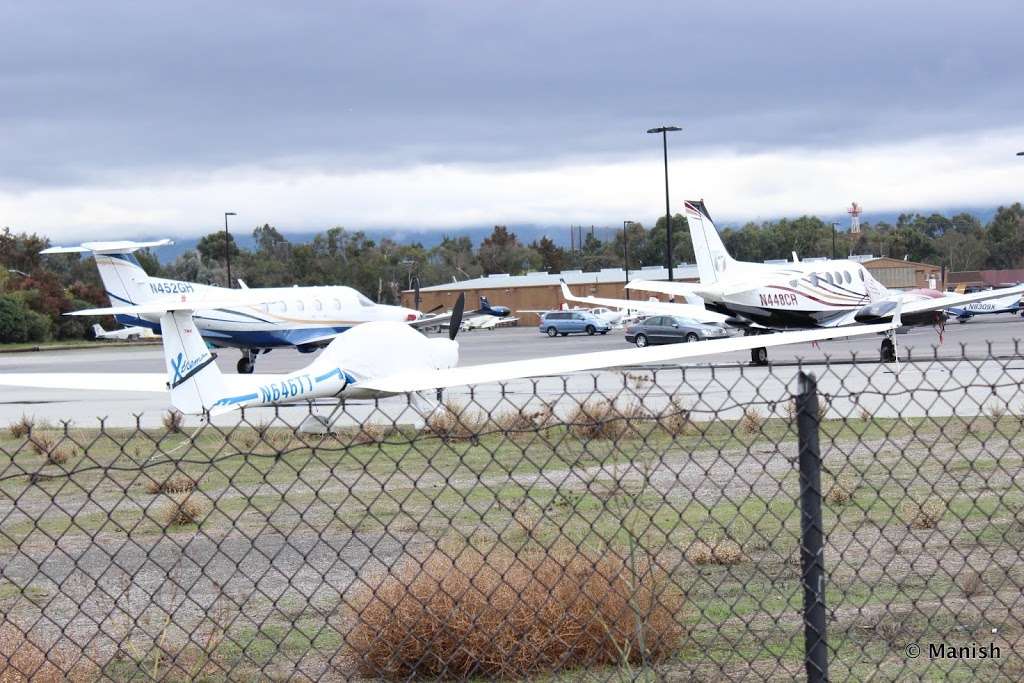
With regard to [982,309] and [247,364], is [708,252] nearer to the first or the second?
[247,364]

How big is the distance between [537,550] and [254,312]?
111 feet

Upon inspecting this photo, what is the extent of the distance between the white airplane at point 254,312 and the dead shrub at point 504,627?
33.1 metres

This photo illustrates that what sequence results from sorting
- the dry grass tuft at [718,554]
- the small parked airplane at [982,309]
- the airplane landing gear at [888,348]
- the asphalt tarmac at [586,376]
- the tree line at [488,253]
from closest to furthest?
the dry grass tuft at [718,554] → the asphalt tarmac at [586,376] → the airplane landing gear at [888,348] → the small parked airplane at [982,309] → the tree line at [488,253]

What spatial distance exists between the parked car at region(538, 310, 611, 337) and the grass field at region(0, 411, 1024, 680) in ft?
179

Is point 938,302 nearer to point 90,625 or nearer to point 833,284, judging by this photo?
point 833,284

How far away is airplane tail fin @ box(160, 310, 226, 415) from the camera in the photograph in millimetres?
18219

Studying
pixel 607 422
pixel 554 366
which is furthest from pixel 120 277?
pixel 607 422

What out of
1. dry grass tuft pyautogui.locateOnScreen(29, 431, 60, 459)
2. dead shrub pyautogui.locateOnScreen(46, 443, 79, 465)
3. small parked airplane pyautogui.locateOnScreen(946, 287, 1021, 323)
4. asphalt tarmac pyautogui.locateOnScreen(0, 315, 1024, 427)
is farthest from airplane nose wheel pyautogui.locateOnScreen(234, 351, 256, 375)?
small parked airplane pyautogui.locateOnScreen(946, 287, 1021, 323)

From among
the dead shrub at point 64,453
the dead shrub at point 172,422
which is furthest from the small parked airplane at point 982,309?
the dead shrub at point 64,453

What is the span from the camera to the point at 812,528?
183 inches

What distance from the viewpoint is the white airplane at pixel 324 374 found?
18.0 m

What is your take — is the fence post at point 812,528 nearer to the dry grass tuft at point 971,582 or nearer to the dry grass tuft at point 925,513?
the dry grass tuft at point 971,582

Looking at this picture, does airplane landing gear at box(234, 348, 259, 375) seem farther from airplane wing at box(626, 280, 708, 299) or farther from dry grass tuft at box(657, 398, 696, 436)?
dry grass tuft at box(657, 398, 696, 436)

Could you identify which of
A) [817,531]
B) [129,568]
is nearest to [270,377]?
[129,568]
